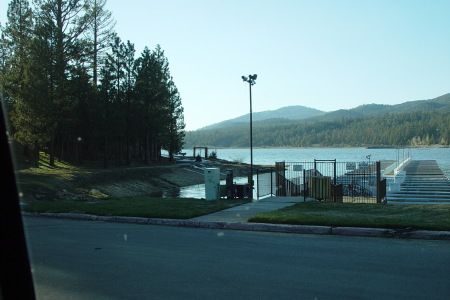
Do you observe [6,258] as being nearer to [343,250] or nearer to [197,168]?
[343,250]

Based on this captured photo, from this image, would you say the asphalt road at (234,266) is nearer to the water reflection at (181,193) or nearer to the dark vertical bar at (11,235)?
the dark vertical bar at (11,235)

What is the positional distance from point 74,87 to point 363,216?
104 ft

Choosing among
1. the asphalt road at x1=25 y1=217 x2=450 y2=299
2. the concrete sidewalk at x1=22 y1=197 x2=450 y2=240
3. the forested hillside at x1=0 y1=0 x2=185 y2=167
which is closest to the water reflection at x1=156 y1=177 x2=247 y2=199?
the forested hillside at x1=0 y1=0 x2=185 y2=167

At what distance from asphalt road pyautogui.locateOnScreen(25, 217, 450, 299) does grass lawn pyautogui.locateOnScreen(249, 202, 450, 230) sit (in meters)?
1.03

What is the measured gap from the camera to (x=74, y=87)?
3875 cm

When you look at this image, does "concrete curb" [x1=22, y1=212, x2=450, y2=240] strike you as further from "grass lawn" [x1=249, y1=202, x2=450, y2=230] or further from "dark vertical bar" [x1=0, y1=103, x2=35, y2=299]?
"dark vertical bar" [x1=0, y1=103, x2=35, y2=299]

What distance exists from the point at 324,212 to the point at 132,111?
125 feet

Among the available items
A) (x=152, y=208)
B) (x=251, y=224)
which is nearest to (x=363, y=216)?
(x=251, y=224)

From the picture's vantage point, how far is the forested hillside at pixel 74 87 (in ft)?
120

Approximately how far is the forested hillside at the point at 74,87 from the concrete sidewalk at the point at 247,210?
22.2 metres

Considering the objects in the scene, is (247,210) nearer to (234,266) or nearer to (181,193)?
(234,266)

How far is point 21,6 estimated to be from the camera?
46406 mm

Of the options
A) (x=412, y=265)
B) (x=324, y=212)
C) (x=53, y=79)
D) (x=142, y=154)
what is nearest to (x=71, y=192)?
(x=53, y=79)

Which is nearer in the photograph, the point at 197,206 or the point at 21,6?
the point at 197,206
